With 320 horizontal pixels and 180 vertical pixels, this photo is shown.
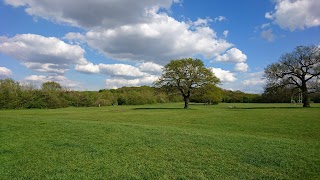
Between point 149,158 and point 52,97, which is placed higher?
point 52,97

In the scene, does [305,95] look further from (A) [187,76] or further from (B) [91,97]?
(B) [91,97]

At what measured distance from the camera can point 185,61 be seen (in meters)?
58.7

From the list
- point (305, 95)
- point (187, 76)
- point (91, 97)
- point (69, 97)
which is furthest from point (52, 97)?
point (305, 95)

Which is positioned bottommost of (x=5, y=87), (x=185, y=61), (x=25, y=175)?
(x=25, y=175)

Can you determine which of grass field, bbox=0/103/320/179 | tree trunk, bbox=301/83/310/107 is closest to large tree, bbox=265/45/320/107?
tree trunk, bbox=301/83/310/107

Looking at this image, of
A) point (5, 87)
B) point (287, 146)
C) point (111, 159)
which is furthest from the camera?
point (5, 87)

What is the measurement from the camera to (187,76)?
58000mm

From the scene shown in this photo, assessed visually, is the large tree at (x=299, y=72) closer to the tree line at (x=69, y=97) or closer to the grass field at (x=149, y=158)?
the tree line at (x=69, y=97)

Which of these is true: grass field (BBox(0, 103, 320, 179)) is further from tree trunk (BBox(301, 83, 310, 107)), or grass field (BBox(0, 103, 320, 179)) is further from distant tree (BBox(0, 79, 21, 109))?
distant tree (BBox(0, 79, 21, 109))

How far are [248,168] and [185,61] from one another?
50431 millimetres

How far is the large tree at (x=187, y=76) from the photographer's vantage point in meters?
57.5

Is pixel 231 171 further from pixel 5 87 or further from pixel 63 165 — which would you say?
pixel 5 87

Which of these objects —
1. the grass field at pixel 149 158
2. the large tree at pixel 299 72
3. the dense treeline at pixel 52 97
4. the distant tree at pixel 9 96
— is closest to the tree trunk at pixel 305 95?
the large tree at pixel 299 72

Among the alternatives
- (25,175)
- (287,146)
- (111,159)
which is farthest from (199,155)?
(25,175)
